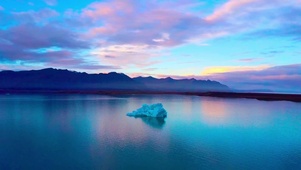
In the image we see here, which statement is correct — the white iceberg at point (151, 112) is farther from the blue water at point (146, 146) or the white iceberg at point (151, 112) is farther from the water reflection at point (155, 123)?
the blue water at point (146, 146)

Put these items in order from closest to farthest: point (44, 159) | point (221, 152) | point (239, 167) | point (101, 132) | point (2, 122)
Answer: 1. point (239, 167)
2. point (44, 159)
3. point (221, 152)
4. point (101, 132)
5. point (2, 122)

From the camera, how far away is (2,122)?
18391 mm

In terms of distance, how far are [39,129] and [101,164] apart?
8.19 m

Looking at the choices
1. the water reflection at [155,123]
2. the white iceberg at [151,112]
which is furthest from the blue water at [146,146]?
the white iceberg at [151,112]

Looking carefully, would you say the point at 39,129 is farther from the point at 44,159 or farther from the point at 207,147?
the point at 207,147

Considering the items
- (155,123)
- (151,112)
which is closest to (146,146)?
(155,123)

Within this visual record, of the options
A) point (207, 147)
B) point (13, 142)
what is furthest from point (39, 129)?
point (207, 147)

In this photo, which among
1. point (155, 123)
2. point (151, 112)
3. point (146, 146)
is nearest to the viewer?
point (146, 146)

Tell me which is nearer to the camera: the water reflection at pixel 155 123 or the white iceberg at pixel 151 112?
the water reflection at pixel 155 123

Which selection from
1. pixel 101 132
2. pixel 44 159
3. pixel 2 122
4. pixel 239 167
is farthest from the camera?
pixel 2 122

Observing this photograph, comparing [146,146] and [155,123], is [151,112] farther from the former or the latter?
[146,146]

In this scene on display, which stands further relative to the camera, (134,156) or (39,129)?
(39,129)

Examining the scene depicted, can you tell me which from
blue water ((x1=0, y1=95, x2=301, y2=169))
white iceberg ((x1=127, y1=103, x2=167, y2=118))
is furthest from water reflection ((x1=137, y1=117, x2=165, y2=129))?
white iceberg ((x1=127, y1=103, x2=167, y2=118))

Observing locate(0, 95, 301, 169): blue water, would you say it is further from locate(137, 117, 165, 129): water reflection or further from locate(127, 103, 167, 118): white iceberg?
locate(127, 103, 167, 118): white iceberg
